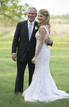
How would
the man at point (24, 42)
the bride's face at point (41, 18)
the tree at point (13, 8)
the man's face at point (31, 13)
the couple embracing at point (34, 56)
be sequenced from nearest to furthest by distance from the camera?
1. the bride's face at point (41, 18)
2. the man's face at point (31, 13)
3. the couple embracing at point (34, 56)
4. the man at point (24, 42)
5. the tree at point (13, 8)

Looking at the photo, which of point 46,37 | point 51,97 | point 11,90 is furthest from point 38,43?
point 11,90

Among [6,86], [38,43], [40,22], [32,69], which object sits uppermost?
[40,22]

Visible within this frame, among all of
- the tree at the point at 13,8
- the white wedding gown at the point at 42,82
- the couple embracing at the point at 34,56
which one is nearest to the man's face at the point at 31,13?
the couple embracing at the point at 34,56

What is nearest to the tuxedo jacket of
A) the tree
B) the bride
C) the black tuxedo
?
the black tuxedo

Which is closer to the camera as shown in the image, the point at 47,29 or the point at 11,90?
the point at 47,29

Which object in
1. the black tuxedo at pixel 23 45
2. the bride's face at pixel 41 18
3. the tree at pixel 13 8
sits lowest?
the tree at pixel 13 8

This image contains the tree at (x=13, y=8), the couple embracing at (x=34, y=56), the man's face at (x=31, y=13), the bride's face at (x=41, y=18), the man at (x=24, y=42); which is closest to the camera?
the bride's face at (x=41, y=18)

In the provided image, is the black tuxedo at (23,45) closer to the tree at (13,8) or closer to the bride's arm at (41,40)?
the bride's arm at (41,40)

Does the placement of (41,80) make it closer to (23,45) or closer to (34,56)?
(34,56)

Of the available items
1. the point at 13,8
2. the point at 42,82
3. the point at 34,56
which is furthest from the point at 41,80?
the point at 13,8

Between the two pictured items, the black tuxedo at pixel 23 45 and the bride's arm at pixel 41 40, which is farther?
the black tuxedo at pixel 23 45

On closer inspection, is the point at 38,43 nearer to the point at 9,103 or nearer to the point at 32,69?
the point at 32,69

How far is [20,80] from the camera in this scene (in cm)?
771

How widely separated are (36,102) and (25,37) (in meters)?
1.46
